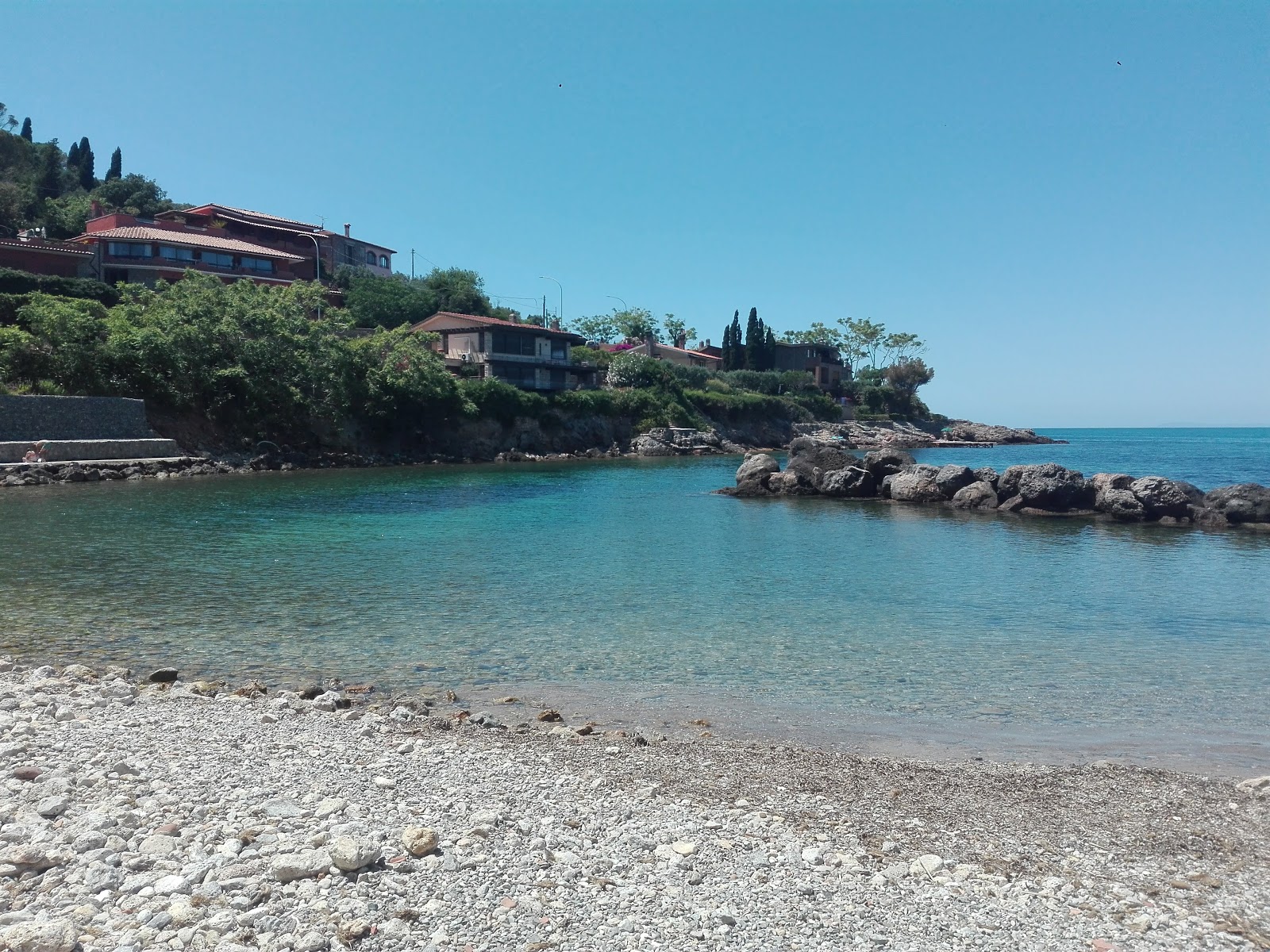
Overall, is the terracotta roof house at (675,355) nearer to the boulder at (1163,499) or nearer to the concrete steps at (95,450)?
the concrete steps at (95,450)

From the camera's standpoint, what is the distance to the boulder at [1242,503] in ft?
105

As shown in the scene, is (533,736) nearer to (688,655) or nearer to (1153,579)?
(688,655)

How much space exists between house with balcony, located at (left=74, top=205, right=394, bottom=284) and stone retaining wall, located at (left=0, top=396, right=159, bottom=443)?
24275 mm

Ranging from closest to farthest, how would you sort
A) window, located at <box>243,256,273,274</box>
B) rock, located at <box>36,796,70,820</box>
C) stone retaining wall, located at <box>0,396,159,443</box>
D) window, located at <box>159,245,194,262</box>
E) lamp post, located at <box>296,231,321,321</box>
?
rock, located at <box>36,796,70,820</box> < stone retaining wall, located at <box>0,396,159,443</box> < window, located at <box>159,245,194,262</box> < window, located at <box>243,256,273,274</box> < lamp post, located at <box>296,231,321,321</box>

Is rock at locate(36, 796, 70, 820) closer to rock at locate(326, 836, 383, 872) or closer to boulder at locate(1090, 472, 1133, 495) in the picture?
rock at locate(326, 836, 383, 872)

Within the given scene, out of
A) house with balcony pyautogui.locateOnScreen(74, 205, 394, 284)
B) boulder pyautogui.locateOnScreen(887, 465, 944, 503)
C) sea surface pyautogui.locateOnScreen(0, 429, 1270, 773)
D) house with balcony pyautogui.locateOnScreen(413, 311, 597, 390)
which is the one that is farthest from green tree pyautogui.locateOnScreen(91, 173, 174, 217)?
boulder pyautogui.locateOnScreen(887, 465, 944, 503)

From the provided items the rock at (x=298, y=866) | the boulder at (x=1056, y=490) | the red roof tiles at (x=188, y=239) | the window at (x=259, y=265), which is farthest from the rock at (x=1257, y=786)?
the window at (x=259, y=265)

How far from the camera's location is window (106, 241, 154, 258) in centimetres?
6638

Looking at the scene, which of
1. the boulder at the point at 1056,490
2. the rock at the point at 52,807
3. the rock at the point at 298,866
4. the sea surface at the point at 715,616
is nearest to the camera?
the rock at the point at 298,866

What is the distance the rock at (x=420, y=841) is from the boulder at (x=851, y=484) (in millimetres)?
39247

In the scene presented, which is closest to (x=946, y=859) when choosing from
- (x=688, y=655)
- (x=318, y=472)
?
(x=688, y=655)

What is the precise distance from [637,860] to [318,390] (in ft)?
193

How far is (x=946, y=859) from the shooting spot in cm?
628

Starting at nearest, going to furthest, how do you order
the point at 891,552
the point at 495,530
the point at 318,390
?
the point at 891,552, the point at 495,530, the point at 318,390
